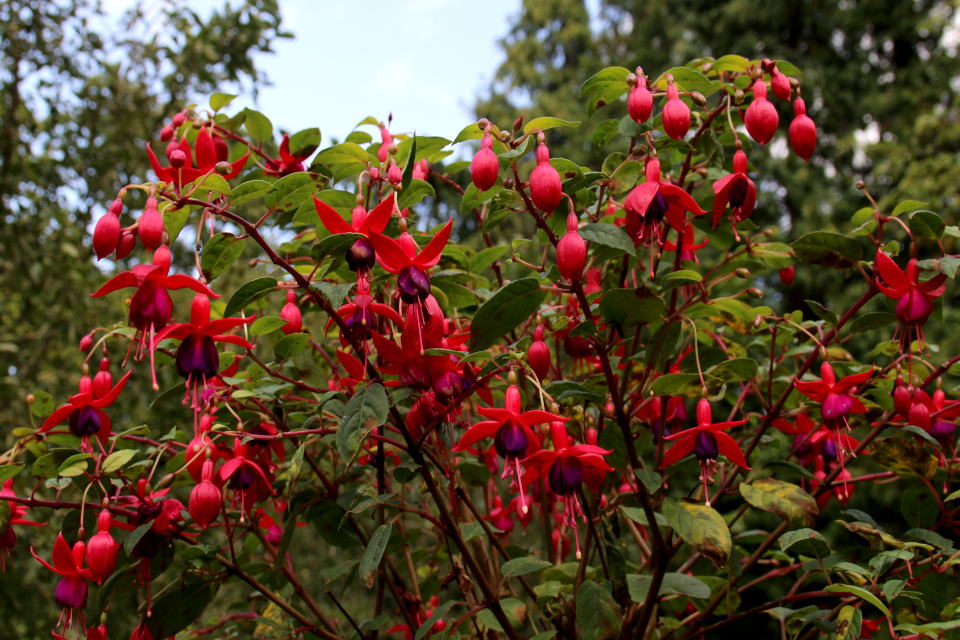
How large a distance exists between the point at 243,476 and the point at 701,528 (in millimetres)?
Result: 465

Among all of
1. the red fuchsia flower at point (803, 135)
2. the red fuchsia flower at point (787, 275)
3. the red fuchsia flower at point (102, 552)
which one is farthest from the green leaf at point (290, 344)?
the red fuchsia flower at point (787, 275)

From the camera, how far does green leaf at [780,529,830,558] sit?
0.60m

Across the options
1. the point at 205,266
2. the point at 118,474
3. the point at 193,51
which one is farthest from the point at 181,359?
the point at 193,51

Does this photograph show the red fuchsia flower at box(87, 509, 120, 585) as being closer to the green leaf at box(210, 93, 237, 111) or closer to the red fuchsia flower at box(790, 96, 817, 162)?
the green leaf at box(210, 93, 237, 111)

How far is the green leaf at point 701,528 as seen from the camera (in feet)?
1.88

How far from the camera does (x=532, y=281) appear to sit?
0.53 m

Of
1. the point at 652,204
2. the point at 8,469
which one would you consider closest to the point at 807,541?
the point at 652,204

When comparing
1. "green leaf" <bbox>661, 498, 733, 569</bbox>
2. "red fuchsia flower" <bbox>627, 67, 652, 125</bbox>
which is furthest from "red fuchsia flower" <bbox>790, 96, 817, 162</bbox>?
"green leaf" <bbox>661, 498, 733, 569</bbox>

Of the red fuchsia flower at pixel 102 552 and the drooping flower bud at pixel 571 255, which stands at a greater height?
the drooping flower bud at pixel 571 255

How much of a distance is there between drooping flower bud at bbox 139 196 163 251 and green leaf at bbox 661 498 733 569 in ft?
1.72

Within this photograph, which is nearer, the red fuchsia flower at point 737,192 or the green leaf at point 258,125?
the red fuchsia flower at point 737,192

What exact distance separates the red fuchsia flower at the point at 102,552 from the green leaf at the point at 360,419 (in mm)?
269

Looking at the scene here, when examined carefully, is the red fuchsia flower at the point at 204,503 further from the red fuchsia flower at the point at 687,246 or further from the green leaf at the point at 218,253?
the red fuchsia flower at the point at 687,246

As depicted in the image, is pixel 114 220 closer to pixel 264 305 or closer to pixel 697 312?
pixel 264 305
